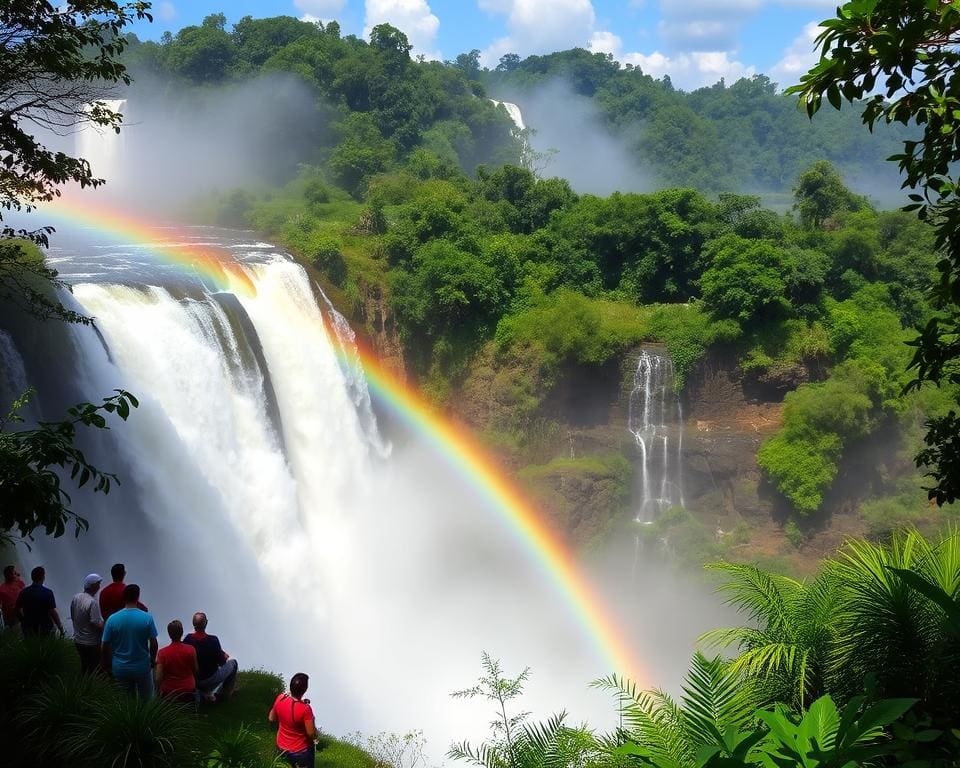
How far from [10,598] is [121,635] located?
1.61 metres

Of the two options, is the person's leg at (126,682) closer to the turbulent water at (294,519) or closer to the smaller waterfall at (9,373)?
the turbulent water at (294,519)

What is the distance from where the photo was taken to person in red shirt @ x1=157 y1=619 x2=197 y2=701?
19.6ft

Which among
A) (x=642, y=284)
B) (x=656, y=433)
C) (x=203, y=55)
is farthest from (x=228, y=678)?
(x=203, y=55)

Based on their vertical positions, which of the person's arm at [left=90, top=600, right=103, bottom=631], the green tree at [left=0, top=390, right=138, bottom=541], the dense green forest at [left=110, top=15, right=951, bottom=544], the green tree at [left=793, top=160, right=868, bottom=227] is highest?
the green tree at [left=793, top=160, right=868, bottom=227]

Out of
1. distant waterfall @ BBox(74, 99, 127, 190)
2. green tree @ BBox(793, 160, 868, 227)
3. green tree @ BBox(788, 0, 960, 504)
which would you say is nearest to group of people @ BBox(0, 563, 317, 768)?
green tree @ BBox(788, 0, 960, 504)

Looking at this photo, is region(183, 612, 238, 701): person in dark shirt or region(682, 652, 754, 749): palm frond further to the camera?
region(183, 612, 238, 701): person in dark shirt

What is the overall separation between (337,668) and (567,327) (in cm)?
1016

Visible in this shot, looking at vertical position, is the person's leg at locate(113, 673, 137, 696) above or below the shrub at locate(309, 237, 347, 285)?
below

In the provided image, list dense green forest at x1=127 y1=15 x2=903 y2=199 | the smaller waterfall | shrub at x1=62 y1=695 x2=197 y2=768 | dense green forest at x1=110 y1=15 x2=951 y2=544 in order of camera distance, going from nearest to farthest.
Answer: shrub at x1=62 y1=695 x2=197 y2=768 → the smaller waterfall → dense green forest at x1=110 y1=15 x2=951 y2=544 → dense green forest at x1=127 y1=15 x2=903 y2=199

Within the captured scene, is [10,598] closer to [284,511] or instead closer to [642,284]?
[284,511]

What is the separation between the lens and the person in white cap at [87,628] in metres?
6.15

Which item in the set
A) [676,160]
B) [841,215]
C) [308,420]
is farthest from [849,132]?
[308,420]

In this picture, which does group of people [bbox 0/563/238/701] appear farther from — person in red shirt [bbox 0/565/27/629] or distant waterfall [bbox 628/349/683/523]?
distant waterfall [bbox 628/349/683/523]

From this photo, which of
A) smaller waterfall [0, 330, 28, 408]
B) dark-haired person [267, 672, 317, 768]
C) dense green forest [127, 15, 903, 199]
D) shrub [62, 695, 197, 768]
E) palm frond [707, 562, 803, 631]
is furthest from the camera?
dense green forest [127, 15, 903, 199]
